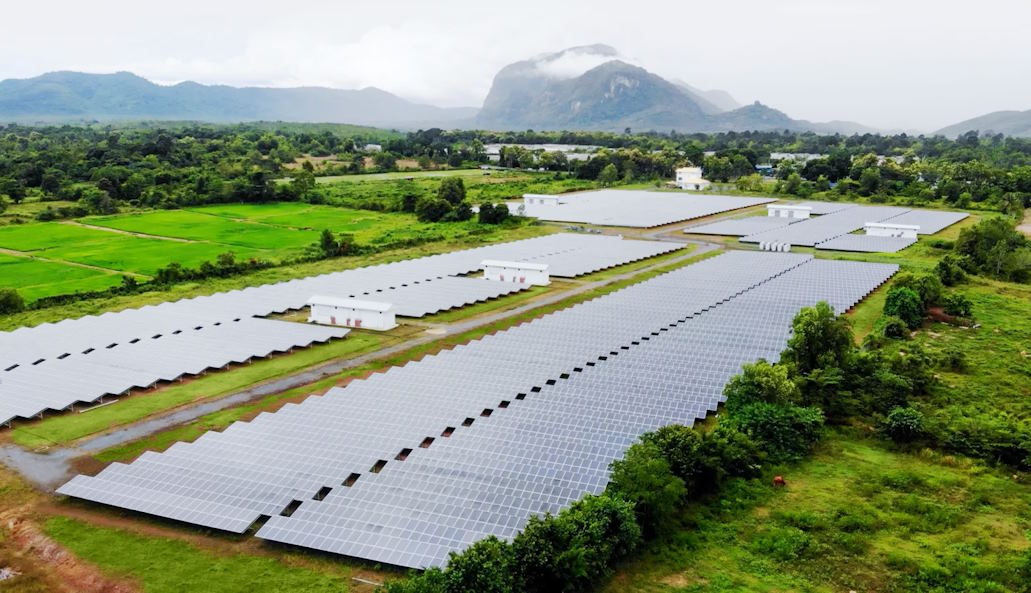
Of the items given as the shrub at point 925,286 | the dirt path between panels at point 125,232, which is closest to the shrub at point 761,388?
the shrub at point 925,286

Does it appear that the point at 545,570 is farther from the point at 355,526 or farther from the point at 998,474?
the point at 998,474

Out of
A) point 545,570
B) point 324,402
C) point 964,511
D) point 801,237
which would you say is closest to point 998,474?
point 964,511

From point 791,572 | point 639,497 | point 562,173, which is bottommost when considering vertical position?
point 791,572

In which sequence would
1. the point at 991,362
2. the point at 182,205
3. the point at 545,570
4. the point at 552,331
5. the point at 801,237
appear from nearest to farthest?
the point at 545,570 < the point at 991,362 < the point at 552,331 < the point at 801,237 < the point at 182,205

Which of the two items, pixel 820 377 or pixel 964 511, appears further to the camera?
pixel 820 377

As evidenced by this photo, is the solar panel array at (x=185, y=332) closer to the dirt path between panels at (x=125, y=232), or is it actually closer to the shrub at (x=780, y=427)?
the shrub at (x=780, y=427)

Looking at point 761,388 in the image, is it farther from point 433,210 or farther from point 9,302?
point 433,210
